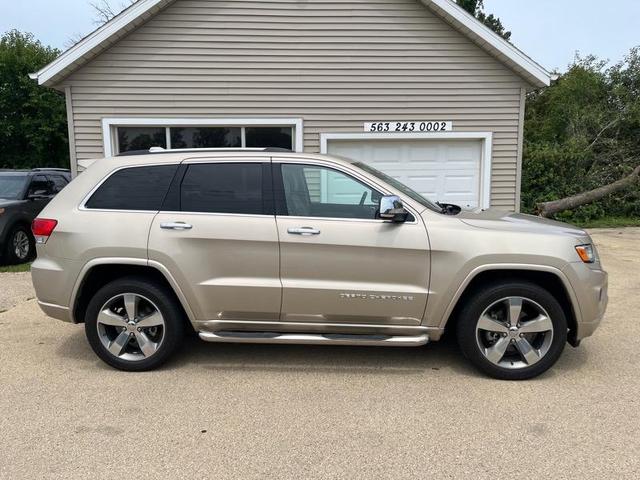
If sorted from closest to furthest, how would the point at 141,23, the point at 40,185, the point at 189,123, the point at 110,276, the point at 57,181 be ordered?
1. the point at 110,276
2. the point at 141,23
3. the point at 189,123
4. the point at 40,185
5. the point at 57,181

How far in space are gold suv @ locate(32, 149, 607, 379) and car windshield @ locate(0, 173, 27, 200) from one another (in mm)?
6036

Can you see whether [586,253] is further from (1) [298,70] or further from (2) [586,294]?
(1) [298,70]

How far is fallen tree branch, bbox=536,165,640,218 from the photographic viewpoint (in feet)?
43.2

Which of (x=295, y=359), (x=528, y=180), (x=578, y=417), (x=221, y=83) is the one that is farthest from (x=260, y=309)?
(x=528, y=180)

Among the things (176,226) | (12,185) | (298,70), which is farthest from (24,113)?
(176,226)

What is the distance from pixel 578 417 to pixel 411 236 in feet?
5.51

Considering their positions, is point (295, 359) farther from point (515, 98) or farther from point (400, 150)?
point (515, 98)

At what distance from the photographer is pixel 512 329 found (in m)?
4.11

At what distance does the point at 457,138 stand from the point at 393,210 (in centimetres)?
661

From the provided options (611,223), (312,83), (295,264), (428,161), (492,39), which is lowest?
(611,223)

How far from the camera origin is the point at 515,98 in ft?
32.8

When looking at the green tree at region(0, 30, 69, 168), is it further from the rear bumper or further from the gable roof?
the rear bumper

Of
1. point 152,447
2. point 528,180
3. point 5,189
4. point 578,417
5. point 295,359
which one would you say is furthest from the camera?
point 528,180

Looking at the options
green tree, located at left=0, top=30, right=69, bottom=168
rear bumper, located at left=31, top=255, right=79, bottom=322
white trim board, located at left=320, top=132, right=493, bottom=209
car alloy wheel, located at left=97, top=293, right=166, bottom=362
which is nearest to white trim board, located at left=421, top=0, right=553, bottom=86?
white trim board, located at left=320, top=132, right=493, bottom=209
